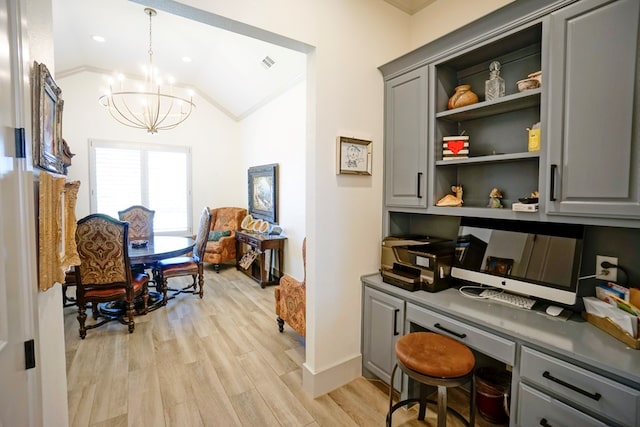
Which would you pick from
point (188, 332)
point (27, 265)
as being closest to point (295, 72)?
point (188, 332)

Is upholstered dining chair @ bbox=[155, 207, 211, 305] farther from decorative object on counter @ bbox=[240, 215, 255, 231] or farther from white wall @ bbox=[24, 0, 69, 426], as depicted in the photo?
white wall @ bbox=[24, 0, 69, 426]

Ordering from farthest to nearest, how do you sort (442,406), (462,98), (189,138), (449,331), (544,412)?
(189,138) < (462,98) < (449,331) < (442,406) < (544,412)

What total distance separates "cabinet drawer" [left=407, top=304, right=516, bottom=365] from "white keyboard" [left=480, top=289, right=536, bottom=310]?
0.37 metres

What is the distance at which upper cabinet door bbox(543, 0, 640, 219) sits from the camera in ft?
4.21

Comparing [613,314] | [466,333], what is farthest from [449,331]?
[613,314]

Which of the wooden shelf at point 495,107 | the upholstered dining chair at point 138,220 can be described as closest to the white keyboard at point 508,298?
the wooden shelf at point 495,107

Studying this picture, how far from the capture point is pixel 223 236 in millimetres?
5648

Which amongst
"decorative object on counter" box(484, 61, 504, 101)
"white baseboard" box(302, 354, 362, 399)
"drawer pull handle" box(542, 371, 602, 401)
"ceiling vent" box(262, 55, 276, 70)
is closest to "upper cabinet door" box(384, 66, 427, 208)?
"decorative object on counter" box(484, 61, 504, 101)

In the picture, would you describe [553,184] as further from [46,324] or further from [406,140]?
[46,324]

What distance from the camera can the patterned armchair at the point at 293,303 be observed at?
2.64 meters

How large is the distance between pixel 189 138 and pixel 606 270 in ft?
21.2

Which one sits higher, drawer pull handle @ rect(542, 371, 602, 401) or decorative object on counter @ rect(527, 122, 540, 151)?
decorative object on counter @ rect(527, 122, 540, 151)

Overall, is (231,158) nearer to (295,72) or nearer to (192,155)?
(192,155)

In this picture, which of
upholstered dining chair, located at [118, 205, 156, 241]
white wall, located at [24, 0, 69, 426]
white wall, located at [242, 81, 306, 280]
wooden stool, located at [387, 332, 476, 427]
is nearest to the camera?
white wall, located at [24, 0, 69, 426]
